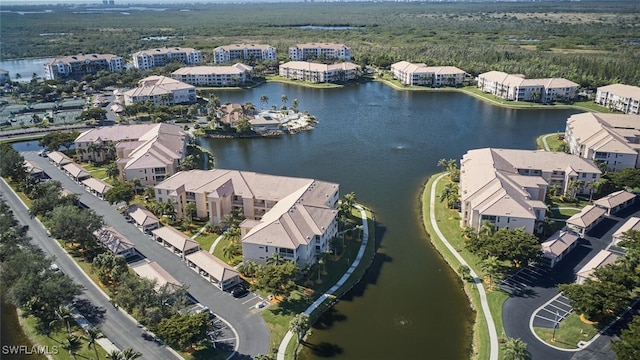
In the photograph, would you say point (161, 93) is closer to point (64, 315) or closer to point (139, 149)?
point (139, 149)

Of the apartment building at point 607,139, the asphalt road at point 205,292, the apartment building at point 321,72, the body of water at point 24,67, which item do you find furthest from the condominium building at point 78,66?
the apartment building at point 607,139

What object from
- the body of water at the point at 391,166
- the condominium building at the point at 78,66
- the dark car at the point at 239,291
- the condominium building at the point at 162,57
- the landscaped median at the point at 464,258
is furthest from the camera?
the condominium building at the point at 162,57

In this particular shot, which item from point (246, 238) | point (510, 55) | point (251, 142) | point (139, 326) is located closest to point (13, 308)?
point (139, 326)

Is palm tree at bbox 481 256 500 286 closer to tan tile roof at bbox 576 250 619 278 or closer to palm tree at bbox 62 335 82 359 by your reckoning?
tan tile roof at bbox 576 250 619 278

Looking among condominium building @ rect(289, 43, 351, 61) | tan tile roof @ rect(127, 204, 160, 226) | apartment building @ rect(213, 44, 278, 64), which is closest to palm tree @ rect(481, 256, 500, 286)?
tan tile roof @ rect(127, 204, 160, 226)

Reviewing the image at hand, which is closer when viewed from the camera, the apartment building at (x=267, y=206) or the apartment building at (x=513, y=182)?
the apartment building at (x=267, y=206)

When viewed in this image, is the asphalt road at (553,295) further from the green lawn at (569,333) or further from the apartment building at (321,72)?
the apartment building at (321,72)

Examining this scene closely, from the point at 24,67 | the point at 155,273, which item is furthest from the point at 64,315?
the point at 24,67
